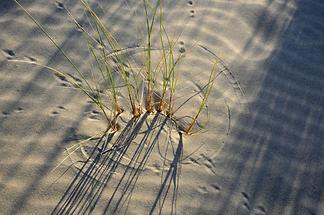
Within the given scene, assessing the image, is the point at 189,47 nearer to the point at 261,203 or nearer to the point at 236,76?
the point at 236,76

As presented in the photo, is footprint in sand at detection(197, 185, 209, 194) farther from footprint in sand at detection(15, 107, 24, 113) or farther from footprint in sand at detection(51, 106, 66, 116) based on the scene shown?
footprint in sand at detection(15, 107, 24, 113)

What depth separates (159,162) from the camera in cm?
237

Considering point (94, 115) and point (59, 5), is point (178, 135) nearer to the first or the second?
point (94, 115)

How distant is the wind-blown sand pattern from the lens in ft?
7.27

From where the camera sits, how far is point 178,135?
2.52 m

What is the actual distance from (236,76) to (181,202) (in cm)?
120

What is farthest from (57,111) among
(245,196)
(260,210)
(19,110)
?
(260,210)

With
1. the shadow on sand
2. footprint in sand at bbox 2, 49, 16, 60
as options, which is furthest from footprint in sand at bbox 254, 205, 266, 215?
footprint in sand at bbox 2, 49, 16, 60

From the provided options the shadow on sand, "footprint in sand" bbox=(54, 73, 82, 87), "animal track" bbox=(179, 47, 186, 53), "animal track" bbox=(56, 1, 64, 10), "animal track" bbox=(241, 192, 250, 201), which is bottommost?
the shadow on sand

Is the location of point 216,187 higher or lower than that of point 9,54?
lower

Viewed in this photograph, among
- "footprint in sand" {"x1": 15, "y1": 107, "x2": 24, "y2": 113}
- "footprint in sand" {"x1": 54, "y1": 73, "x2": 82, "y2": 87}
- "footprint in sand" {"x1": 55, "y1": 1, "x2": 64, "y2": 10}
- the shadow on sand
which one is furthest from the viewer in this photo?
"footprint in sand" {"x1": 55, "y1": 1, "x2": 64, "y2": 10}

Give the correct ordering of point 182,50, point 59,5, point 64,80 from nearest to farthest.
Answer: point 64,80
point 182,50
point 59,5

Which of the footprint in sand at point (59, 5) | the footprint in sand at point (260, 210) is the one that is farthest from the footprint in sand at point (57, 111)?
the footprint in sand at point (260, 210)

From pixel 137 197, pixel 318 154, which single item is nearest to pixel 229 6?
pixel 318 154
